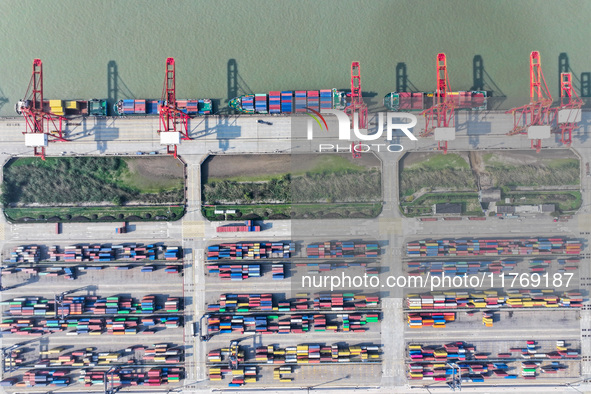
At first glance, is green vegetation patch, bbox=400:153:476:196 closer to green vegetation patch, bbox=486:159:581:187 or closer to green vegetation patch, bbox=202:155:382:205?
green vegetation patch, bbox=486:159:581:187

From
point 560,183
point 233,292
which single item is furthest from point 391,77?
point 233,292

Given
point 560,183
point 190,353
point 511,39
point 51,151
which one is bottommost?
point 190,353

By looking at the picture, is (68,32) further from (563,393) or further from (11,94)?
(563,393)

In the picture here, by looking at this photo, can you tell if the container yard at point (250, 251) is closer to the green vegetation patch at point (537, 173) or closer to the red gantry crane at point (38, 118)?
the red gantry crane at point (38, 118)

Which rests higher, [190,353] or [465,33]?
[465,33]

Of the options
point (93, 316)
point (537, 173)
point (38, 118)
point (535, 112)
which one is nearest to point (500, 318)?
point (537, 173)
